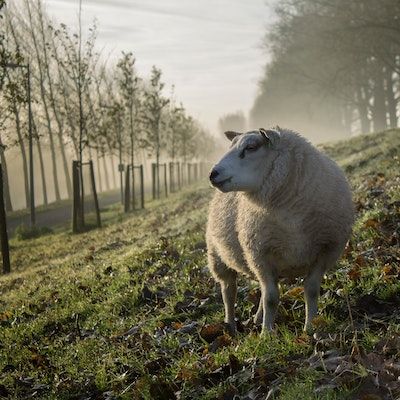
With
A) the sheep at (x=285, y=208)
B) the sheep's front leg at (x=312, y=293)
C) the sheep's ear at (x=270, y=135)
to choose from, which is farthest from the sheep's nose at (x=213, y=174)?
the sheep's front leg at (x=312, y=293)

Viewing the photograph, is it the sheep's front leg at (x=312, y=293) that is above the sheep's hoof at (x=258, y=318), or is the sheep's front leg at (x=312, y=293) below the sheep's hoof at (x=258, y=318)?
above

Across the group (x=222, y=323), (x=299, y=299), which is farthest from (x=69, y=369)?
(x=299, y=299)

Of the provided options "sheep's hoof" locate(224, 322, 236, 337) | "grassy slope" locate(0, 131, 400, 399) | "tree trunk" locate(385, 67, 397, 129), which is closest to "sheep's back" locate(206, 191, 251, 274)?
"sheep's hoof" locate(224, 322, 236, 337)

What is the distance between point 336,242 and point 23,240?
20001 millimetres

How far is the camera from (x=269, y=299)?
4.91 m

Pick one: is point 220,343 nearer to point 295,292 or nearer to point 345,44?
point 295,292

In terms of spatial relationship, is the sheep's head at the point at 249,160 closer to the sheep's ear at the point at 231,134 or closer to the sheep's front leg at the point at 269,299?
the sheep's ear at the point at 231,134

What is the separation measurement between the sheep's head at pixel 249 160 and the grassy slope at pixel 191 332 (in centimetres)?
137

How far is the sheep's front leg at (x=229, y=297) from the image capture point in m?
5.68

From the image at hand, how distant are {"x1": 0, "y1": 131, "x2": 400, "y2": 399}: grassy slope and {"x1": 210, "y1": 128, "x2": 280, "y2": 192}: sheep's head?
1.37m

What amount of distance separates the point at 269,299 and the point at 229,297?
966 mm

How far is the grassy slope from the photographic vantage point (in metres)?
3.72

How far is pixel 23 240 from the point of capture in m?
22.7

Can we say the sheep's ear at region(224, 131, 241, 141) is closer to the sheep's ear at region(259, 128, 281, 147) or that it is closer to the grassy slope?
the sheep's ear at region(259, 128, 281, 147)
